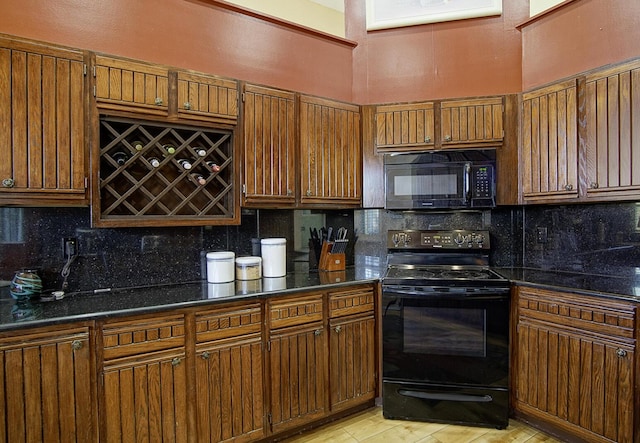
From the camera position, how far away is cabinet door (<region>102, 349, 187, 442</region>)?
5.63ft

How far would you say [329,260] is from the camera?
285cm

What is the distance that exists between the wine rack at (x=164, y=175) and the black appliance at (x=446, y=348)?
4.12 ft

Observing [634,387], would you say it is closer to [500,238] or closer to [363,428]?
[500,238]

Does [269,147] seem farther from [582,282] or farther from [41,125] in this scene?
[582,282]

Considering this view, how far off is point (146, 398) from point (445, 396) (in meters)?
1.76

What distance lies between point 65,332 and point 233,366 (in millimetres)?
805

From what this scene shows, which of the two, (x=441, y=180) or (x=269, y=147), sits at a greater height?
(x=269, y=147)

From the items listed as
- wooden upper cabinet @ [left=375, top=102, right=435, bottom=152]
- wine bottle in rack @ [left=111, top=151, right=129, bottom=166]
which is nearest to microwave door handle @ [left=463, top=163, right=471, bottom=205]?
wooden upper cabinet @ [left=375, top=102, right=435, bottom=152]

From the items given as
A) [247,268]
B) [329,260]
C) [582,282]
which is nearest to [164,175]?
[247,268]

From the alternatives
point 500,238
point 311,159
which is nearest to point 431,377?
point 500,238

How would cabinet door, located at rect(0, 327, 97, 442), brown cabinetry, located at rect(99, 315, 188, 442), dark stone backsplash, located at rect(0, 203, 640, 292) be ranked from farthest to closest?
dark stone backsplash, located at rect(0, 203, 640, 292) → brown cabinetry, located at rect(99, 315, 188, 442) → cabinet door, located at rect(0, 327, 97, 442)

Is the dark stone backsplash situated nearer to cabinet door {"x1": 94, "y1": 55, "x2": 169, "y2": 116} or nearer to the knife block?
the knife block

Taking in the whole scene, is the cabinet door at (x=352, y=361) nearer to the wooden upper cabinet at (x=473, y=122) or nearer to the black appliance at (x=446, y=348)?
the black appliance at (x=446, y=348)

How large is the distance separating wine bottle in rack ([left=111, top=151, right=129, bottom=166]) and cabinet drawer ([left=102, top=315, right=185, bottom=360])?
88 centimetres
